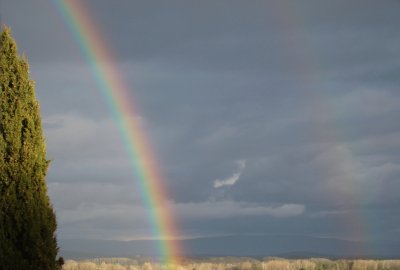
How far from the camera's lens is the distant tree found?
830 inches

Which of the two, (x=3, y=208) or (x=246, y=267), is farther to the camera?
(x=246, y=267)

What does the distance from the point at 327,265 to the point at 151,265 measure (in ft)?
38.4

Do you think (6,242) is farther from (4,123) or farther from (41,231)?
(4,123)

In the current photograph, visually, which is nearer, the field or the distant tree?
the distant tree

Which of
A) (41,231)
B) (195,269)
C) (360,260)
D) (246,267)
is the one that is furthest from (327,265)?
(41,231)

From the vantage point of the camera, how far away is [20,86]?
2203 cm

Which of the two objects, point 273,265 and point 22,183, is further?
point 273,265

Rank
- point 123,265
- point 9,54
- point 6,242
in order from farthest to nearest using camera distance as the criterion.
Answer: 1. point 123,265
2. point 9,54
3. point 6,242

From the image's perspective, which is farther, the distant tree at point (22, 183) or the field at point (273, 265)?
the field at point (273, 265)

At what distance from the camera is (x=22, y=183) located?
21.3 m

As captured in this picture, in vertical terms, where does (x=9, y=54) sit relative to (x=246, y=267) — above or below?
above

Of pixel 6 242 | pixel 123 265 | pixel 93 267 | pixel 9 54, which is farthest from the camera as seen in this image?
pixel 123 265

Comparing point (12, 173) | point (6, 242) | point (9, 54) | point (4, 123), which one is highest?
point (9, 54)

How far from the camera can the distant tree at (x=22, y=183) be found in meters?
21.1
